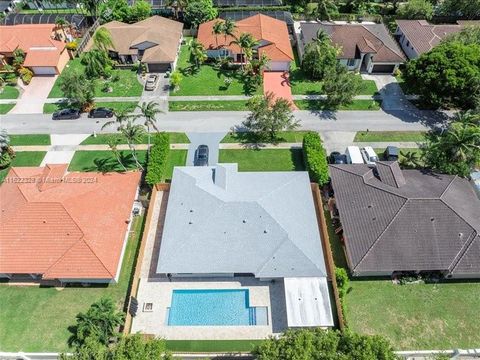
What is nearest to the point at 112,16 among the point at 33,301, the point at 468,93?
the point at 33,301

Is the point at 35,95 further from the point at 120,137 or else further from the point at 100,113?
the point at 120,137

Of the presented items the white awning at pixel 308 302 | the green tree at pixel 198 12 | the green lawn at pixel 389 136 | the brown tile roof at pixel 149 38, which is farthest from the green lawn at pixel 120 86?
the white awning at pixel 308 302

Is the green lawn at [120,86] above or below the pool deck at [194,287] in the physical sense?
above

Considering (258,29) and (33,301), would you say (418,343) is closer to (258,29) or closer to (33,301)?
(33,301)

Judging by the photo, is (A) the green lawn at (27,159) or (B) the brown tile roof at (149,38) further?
(B) the brown tile roof at (149,38)

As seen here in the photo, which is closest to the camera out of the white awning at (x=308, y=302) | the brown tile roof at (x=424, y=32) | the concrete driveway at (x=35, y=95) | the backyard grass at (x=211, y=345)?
the backyard grass at (x=211, y=345)

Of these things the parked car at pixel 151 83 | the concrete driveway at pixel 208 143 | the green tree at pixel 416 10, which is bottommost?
the concrete driveway at pixel 208 143

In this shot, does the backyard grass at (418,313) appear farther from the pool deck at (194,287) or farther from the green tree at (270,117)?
the green tree at (270,117)
